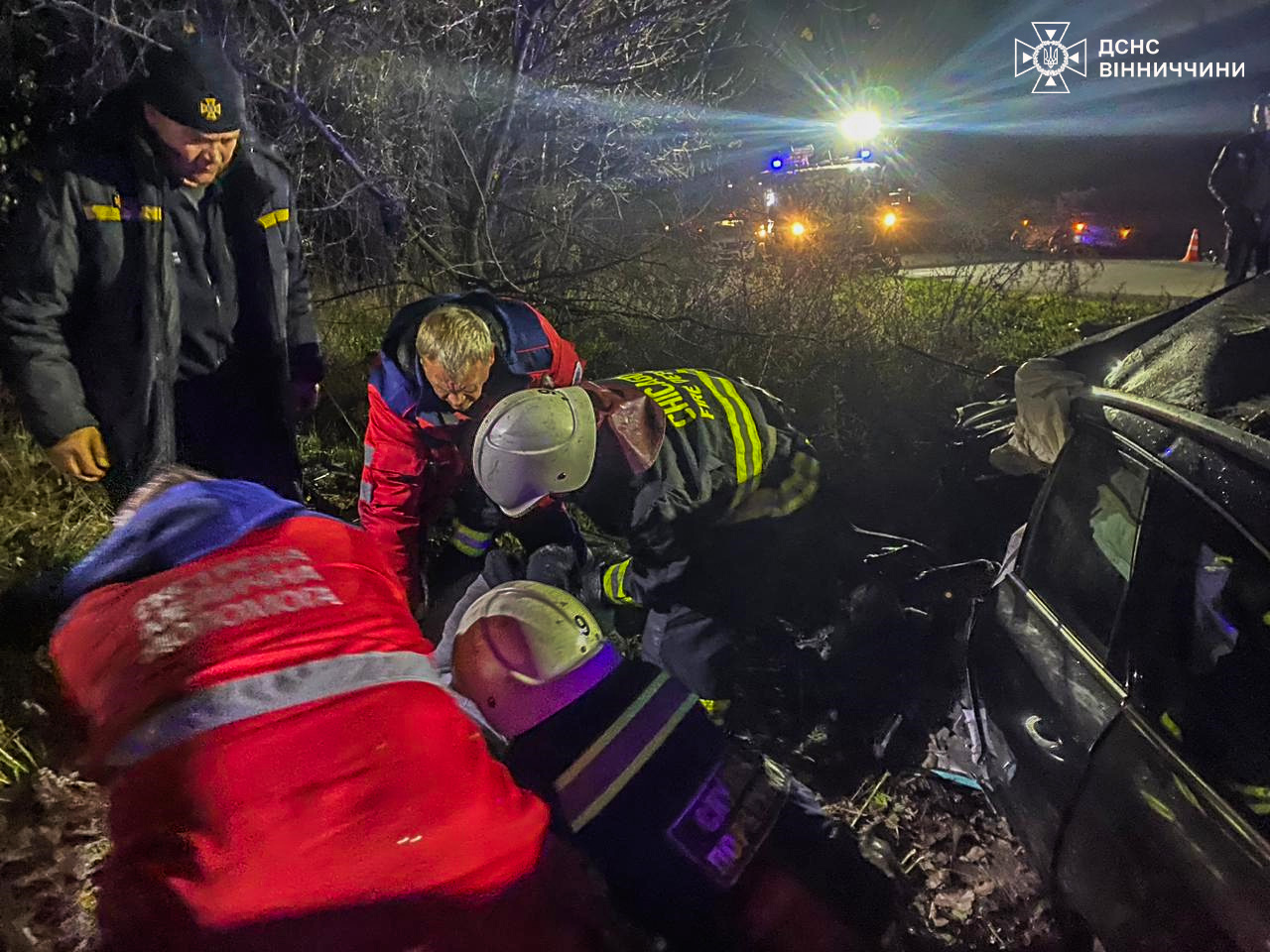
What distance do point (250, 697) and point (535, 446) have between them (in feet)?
4.67

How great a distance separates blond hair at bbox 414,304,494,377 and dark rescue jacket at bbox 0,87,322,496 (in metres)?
0.60

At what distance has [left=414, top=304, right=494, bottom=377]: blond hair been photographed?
9.40 feet

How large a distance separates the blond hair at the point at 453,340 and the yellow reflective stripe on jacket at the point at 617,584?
0.84m

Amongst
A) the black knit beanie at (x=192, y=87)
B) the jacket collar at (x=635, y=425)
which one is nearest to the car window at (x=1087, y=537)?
the jacket collar at (x=635, y=425)

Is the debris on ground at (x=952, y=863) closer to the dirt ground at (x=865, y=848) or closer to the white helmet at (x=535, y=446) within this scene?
the dirt ground at (x=865, y=848)

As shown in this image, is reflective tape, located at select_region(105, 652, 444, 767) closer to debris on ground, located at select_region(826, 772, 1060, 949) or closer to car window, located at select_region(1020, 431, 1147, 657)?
car window, located at select_region(1020, 431, 1147, 657)

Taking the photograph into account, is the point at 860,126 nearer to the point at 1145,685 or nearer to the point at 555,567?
the point at 555,567

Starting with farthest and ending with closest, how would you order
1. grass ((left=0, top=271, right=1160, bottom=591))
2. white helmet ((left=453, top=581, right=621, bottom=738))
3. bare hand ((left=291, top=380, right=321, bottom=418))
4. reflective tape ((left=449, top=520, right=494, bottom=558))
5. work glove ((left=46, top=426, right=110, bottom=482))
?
grass ((left=0, top=271, right=1160, bottom=591))
reflective tape ((left=449, top=520, right=494, bottom=558))
bare hand ((left=291, top=380, right=321, bottom=418))
work glove ((left=46, top=426, right=110, bottom=482))
white helmet ((left=453, top=581, right=621, bottom=738))

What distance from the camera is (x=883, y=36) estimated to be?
53.2 ft

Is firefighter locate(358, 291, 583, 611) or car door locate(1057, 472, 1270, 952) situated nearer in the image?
car door locate(1057, 472, 1270, 952)

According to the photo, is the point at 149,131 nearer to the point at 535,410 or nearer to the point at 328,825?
the point at 535,410

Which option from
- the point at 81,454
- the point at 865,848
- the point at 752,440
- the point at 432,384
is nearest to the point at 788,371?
the point at 752,440

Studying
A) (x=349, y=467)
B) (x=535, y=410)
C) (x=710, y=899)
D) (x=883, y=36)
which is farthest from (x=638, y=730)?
(x=883, y=36)

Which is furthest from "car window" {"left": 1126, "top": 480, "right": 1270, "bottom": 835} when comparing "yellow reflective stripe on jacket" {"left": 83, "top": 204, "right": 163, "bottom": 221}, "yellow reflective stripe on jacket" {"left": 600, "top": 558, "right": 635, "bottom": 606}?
"yellow reflective stripe on jacket" {"left": 83, "top": 204, "right": 163, "bottom": 221}
